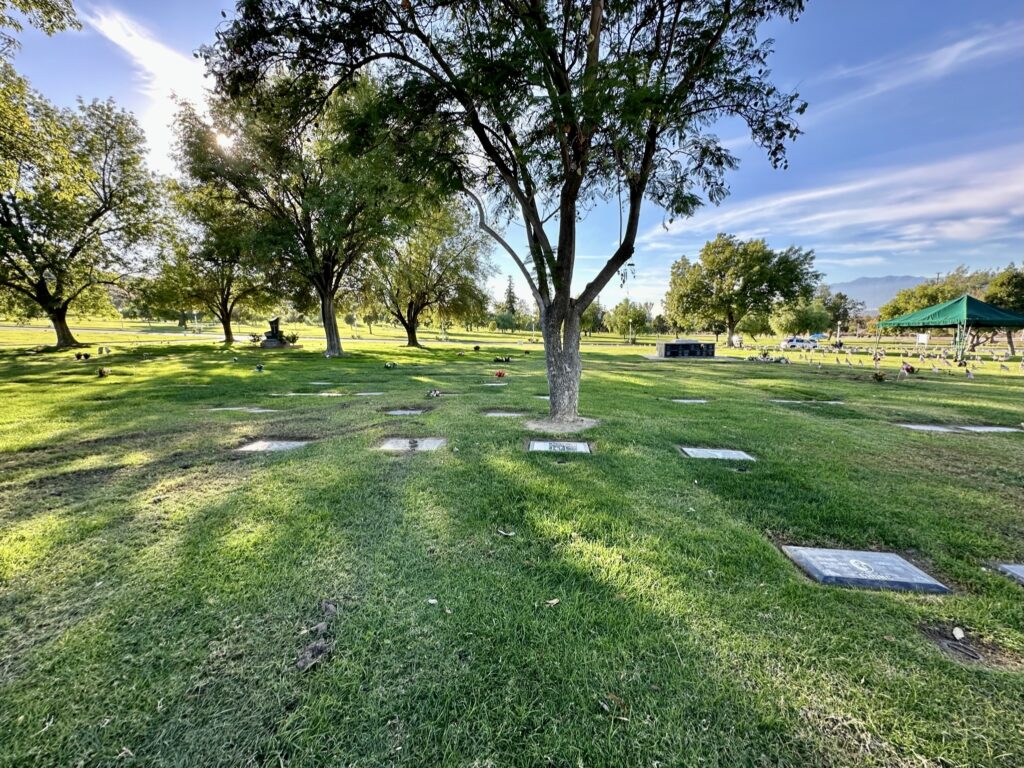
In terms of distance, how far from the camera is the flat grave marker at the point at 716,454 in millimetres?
4125

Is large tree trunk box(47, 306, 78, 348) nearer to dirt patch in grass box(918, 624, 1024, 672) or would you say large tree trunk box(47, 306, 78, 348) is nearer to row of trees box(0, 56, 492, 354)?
row of trees box(0, 56, 492, 354)

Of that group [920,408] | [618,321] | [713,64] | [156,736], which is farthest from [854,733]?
[618,321]

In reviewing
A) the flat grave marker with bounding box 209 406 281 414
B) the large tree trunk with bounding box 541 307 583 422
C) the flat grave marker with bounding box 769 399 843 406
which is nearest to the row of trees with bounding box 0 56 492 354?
the flat grave marker with bounding box 209 406 281 414

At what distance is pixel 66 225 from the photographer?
1582 cm

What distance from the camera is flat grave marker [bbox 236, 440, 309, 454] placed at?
428 cm

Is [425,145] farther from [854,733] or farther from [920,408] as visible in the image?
[920,408]

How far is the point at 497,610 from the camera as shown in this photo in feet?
6.11

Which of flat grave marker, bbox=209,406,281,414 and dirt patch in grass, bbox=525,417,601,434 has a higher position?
flat grave marker, bbox=209,406,281,414

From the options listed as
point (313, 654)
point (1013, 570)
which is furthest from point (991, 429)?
point (313, 654)

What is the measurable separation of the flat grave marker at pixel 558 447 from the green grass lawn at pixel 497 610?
261 millimetres

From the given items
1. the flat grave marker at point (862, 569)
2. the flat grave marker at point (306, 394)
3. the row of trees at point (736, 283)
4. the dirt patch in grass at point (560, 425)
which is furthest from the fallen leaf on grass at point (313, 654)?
the row of trees at point (736, 283)

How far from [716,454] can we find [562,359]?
2177 mm

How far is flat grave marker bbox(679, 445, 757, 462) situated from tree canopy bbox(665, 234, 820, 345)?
102 ft

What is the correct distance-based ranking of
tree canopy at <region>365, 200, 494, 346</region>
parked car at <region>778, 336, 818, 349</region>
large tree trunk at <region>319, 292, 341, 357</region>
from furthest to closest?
parked car at <region>778, 336, 818, 349</region>, tree canopy at <region>365, 200, 494, 346</region>, large tree trunk at <region>319, 292, 341, 357</region>
